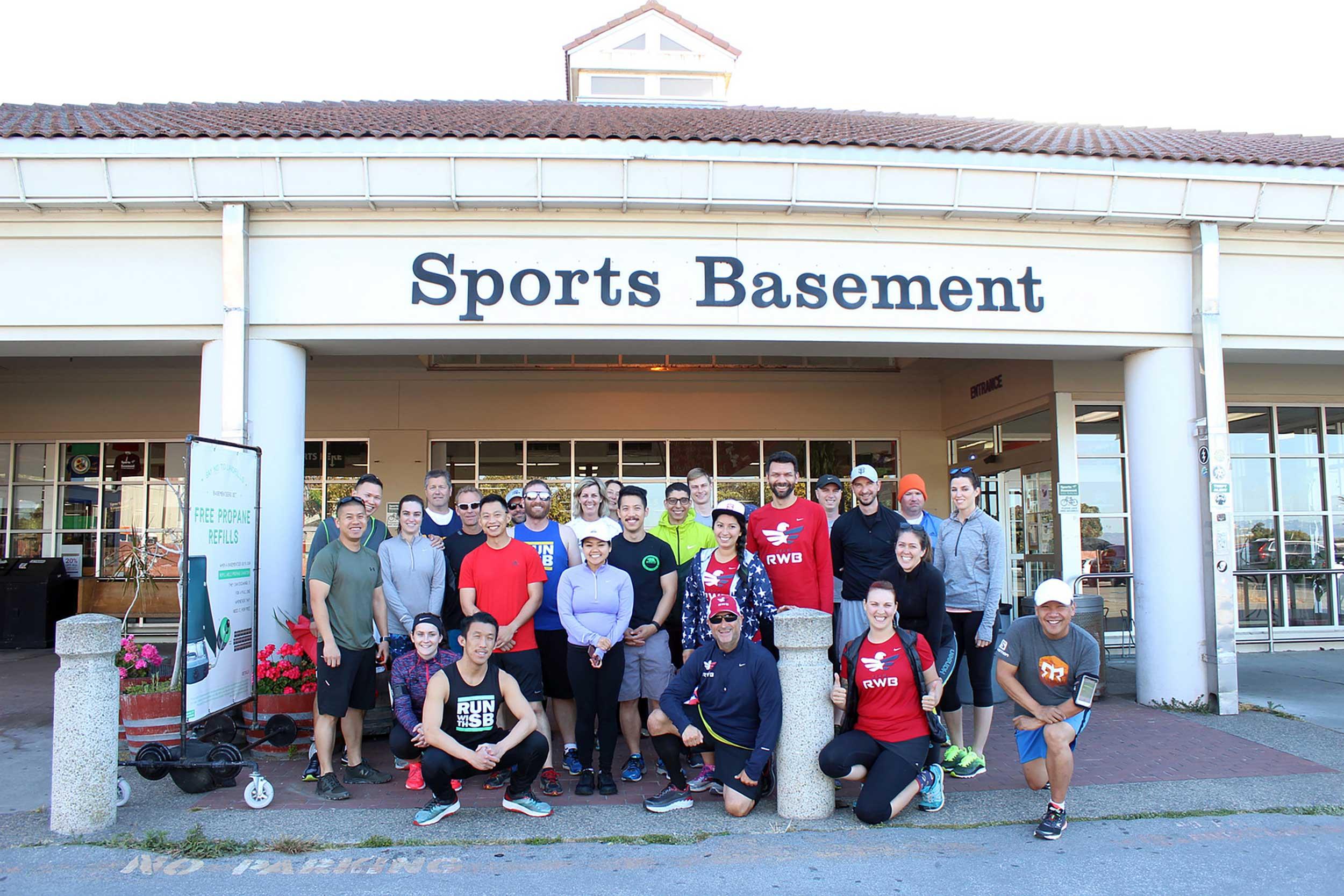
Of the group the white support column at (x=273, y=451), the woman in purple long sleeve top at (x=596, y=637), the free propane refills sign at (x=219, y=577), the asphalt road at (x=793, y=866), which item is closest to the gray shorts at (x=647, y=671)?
the woman in purple long sleeve top at (x=596, y=637)

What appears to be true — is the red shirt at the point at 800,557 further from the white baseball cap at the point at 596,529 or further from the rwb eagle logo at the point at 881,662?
the white baseball cap at the point at 596,529

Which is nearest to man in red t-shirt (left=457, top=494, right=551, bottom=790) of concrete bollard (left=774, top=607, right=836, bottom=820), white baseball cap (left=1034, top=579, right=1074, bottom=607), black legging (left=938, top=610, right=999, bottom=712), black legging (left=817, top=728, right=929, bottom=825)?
concrete bollard (left=774, top=607, right=836, bottom=820)

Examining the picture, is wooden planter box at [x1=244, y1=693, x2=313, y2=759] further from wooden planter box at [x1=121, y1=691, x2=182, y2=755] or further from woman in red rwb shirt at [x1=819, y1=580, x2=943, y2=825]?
woman in red rwb shirt at [x1=819, y1=580, x2=943, y2=825]

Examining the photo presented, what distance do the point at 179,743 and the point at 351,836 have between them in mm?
1784

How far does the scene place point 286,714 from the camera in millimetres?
6621

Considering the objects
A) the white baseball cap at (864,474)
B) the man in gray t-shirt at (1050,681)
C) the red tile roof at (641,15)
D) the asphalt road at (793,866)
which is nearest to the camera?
the asphalt road at (793,866)

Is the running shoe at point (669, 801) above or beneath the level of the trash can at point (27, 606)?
beneath

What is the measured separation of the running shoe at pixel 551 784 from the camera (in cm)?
570

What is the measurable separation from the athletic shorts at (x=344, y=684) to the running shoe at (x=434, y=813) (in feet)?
3.07

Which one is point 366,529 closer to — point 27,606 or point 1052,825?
point 1052,825

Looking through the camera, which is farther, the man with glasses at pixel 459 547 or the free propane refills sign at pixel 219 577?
the man with glasses at pixel 459 547

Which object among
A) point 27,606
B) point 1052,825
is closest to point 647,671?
point 1052,825

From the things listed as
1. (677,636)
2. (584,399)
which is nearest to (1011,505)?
(584,399)

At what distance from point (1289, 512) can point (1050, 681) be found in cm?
878
